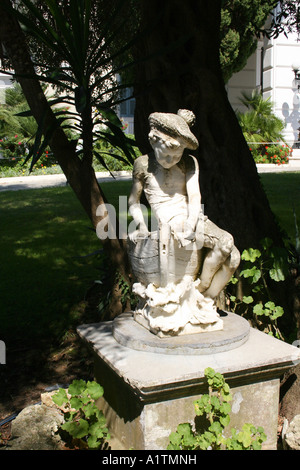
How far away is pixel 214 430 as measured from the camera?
2531 mm

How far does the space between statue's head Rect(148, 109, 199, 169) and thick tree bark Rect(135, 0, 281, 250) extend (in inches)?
49.0

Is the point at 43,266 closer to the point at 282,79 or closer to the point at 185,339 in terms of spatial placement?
the point at 185,339

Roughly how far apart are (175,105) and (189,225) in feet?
5.29

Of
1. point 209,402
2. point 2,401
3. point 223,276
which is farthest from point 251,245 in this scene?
point 2,401

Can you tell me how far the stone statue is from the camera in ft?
9.66

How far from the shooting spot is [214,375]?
8.53 ft

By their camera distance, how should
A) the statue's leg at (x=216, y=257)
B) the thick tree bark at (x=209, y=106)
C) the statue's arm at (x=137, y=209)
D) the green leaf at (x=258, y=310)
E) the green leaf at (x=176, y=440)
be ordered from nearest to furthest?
the green leaf at (x=176, y=440) < the statue's leg at (x=216, y=257) < the statue's arm at (x=137, y=209) < the green leaf at (x=258, y=310) < the thick tree bark at (x=209, y=106)

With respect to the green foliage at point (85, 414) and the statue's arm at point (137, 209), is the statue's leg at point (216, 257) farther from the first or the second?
the green foliage at point (85, 414)

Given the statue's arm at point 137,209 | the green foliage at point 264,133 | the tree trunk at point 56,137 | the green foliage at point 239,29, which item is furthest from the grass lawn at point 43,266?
the green foliage at point 264,133

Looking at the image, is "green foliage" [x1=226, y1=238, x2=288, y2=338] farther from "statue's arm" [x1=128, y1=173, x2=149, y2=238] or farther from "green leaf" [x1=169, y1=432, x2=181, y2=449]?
"green leaf" [x1=169, y1=432, x2=181, y2=449]

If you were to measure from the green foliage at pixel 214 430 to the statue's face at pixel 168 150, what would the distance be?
124 cm

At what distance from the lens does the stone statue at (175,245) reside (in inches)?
116

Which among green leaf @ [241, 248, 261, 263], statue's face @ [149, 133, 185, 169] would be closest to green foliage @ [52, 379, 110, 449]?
statue's face @ [149, 133, 185, 169]
